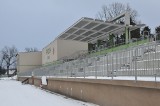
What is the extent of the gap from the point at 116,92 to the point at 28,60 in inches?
2766

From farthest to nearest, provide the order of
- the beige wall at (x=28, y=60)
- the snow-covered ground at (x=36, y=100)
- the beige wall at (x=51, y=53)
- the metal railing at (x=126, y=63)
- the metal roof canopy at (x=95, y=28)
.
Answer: the beige wall at (x=28, y=60)
the beige wall at (x=51, y=53)
the metal roof canopy at (x=95, y=28)
the snow-covered ground at (x=36, y=100)
the metal railing at (x=126, y=63)

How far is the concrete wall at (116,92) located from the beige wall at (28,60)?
59.6 metres

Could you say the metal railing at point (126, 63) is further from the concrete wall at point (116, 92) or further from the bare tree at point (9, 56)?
the bare tree at point (9, 56)

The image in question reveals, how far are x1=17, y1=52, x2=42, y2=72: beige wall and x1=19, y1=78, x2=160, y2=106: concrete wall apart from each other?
59.6 meters

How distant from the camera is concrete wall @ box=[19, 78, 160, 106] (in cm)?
953

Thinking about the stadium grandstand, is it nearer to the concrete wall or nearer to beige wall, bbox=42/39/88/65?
beige wall, bbox=42/39/88/65

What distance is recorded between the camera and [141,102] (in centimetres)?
1015

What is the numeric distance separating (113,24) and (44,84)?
1057 centimetres

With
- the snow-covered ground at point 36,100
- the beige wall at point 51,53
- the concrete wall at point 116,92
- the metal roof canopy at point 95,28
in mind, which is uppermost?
the metal roof canopy at point 95,28

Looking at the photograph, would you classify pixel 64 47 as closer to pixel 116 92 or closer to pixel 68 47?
pixel 68 47

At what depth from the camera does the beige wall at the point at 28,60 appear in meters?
80.2

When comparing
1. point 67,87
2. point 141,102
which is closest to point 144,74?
point 141,102

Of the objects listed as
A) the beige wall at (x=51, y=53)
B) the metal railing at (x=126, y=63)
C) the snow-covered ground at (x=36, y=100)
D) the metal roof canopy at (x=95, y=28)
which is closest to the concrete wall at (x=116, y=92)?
the metal railing at (x=126, y=63)

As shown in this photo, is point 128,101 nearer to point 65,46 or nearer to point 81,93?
point 81,93
